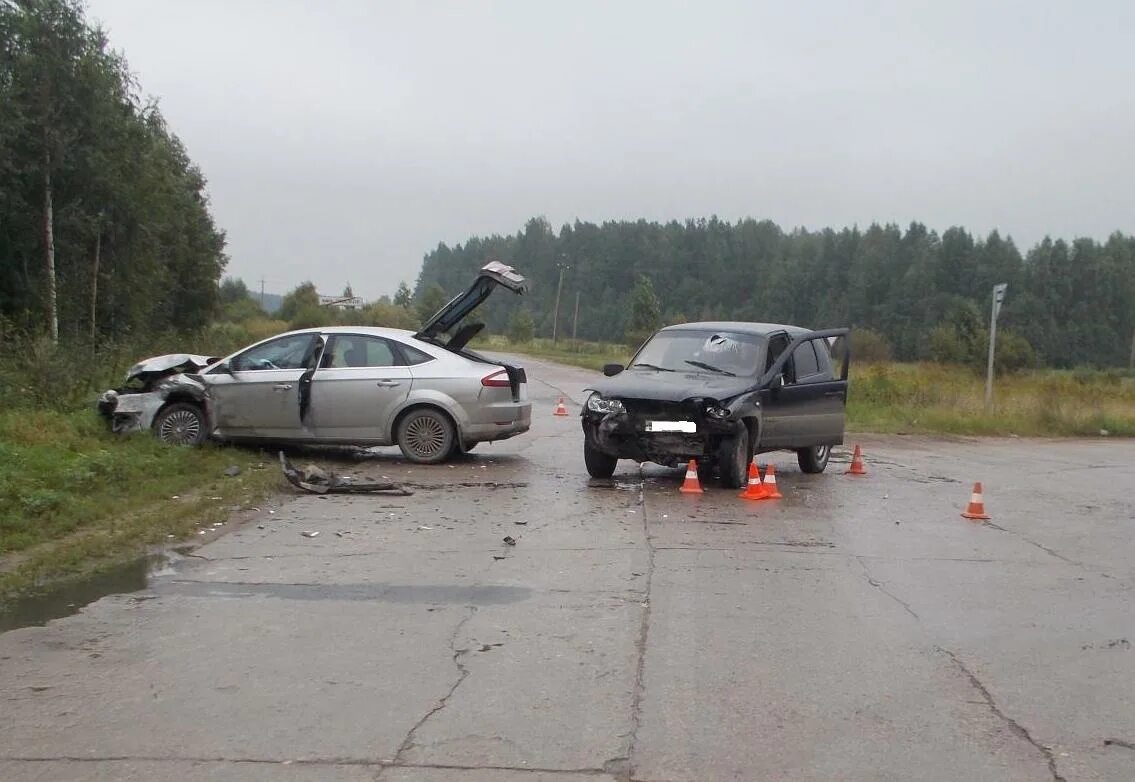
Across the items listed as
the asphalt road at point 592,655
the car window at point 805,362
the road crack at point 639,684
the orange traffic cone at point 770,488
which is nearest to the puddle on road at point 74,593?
the asphalt road at point 592,655

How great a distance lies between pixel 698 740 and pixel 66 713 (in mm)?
2684

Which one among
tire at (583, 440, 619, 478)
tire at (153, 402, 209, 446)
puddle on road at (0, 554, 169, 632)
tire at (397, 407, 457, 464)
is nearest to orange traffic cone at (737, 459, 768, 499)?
tire at (583, 440, 619, 478)

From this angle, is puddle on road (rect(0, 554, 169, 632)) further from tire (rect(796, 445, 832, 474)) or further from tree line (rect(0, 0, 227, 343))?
tree line (rect(0, 0, 227, 343))

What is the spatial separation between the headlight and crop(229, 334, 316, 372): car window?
363 cm

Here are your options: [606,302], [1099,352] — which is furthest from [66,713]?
[606,302]

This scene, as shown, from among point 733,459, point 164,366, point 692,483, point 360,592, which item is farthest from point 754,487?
point 164,366

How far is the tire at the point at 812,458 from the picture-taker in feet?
44.2

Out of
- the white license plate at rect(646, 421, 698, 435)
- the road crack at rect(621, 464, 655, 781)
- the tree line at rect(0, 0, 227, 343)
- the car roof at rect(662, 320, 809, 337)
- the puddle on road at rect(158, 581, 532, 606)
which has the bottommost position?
the puddle on road at rect(158, 581, 532, 606)

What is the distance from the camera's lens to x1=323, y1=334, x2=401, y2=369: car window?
42.1 feet

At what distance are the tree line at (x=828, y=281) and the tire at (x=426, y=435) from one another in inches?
→ 1849

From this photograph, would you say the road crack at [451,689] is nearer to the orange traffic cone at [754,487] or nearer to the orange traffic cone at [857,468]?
the orange traffic cone at [754,487]

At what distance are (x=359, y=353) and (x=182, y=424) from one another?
7.31 feet

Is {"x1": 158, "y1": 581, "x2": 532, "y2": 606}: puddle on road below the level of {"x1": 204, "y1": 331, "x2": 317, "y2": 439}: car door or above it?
below

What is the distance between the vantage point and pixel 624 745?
4301 millimetres
